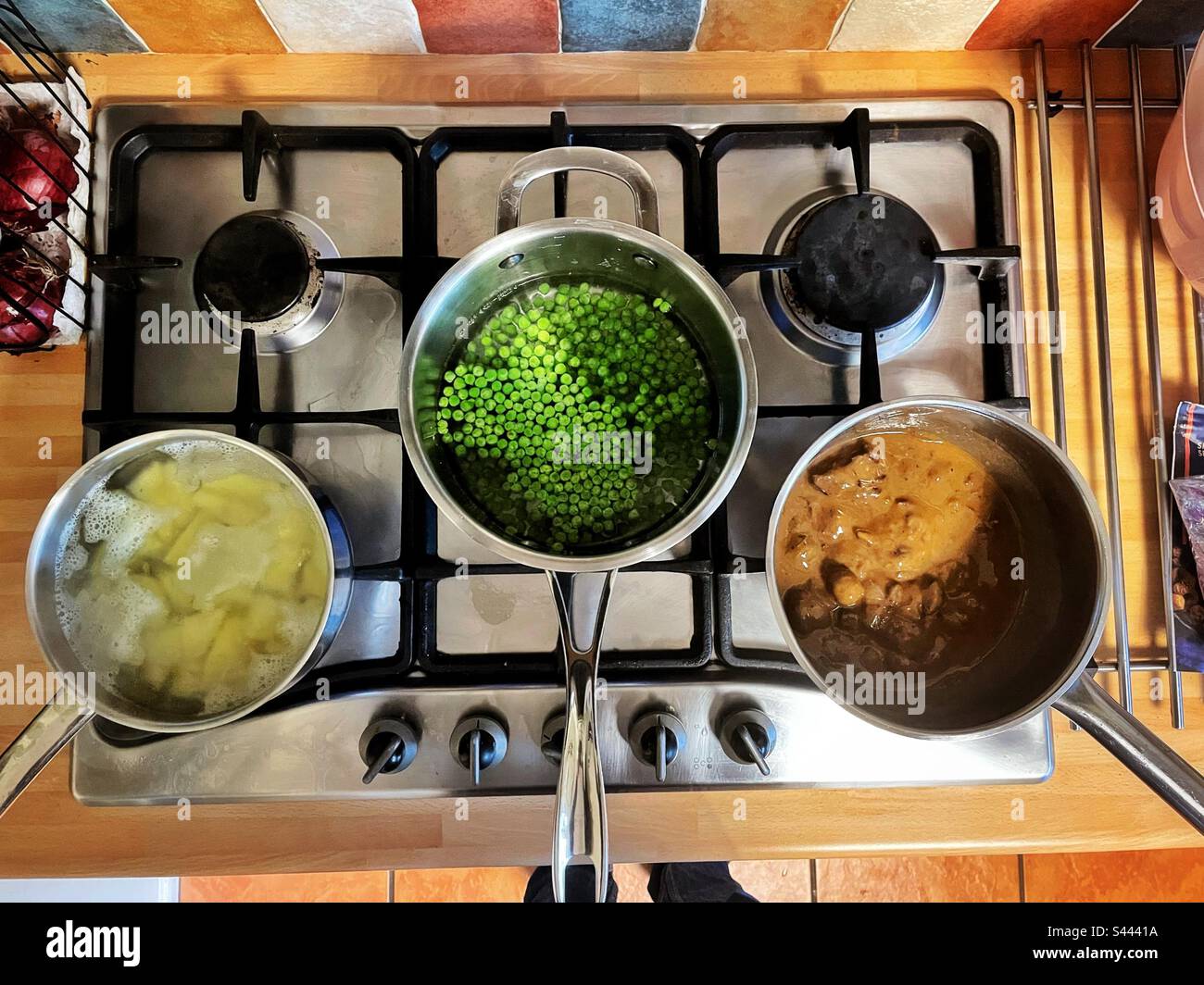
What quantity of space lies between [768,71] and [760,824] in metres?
0.88

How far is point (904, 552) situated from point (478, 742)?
0.47 metres

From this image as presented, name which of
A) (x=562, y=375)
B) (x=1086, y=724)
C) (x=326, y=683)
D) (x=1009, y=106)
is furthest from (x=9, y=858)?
(x=1009, y=106)

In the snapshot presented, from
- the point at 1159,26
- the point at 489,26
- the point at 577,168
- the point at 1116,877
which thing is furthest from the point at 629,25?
the point at 1116,877

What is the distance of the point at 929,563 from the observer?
0.73m

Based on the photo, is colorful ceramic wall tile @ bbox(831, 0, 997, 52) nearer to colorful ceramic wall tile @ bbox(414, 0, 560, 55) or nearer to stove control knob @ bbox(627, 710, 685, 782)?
colorful ceramic wall tile @ bbox(414, 0, 560, 55)

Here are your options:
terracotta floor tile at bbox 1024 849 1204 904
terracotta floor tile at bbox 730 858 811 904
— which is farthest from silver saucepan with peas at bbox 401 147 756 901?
terracotta floor tile at bbox 1024 849 1204 904

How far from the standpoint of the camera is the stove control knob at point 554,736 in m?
0.78

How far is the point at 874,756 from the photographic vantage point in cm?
81

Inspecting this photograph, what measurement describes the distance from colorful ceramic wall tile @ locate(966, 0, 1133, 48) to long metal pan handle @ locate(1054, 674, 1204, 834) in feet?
2.33

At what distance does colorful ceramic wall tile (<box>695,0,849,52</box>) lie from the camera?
789 mm

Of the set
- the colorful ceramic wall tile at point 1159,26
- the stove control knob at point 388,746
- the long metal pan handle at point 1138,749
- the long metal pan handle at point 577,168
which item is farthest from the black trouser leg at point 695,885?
the colorful ceramic wall tile at point 1159,26

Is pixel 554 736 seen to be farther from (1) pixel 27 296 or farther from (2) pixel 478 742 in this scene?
(1) pixel 27 296

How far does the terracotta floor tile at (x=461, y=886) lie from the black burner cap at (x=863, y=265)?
1.01m

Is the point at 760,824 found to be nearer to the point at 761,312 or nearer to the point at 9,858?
the point at 761,312
